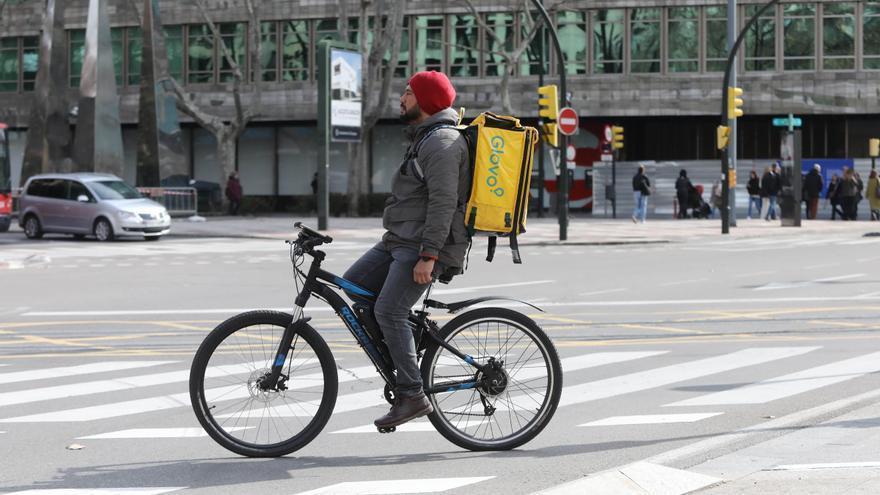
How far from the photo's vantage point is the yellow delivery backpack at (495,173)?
6766mm

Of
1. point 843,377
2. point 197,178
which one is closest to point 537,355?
point 843,377

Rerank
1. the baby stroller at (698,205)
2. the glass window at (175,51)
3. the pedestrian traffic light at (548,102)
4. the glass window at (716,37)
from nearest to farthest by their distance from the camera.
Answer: the pedestrian traffic light at (548,102), the baby stroller at (698,205), the glass window at (716,37), the glass window at (175,51)

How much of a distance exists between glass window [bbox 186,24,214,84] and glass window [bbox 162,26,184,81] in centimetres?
43

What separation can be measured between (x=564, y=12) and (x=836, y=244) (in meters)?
25.4

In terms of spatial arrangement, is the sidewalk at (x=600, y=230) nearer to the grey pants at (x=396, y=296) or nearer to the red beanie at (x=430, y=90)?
the grey pants at (x=396, y=296)

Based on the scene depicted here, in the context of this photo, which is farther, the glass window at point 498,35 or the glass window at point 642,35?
the glass window at point 498,35

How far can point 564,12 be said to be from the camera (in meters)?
54.8

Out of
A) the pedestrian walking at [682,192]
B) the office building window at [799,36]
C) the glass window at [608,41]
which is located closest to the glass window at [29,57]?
the glass window at [608,41]

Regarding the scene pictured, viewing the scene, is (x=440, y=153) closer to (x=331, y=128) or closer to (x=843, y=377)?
(x=843, y=377)

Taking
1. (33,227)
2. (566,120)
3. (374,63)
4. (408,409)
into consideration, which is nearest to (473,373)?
(408,409)

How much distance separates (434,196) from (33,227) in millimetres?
31201

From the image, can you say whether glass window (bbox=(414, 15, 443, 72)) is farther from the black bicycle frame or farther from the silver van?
the black bicycle frame

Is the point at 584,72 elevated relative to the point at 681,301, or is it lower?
elevated

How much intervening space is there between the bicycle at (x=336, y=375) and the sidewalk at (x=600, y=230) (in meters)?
24.9
